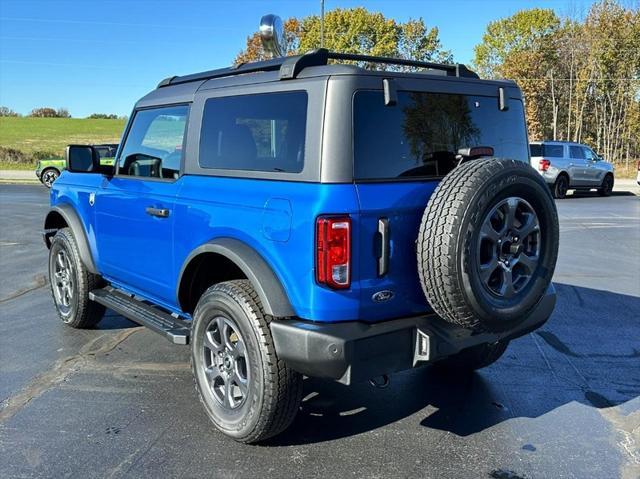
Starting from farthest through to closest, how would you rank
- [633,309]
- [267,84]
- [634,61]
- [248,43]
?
[248,43] < [634,61] < [633,309] < [267,84]

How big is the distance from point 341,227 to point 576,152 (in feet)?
64.1

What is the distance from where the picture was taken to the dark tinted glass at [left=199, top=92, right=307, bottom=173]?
3061 millimetres

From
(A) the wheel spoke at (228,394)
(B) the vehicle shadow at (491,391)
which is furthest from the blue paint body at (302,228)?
(B) the vehicle shadow at (491,391)

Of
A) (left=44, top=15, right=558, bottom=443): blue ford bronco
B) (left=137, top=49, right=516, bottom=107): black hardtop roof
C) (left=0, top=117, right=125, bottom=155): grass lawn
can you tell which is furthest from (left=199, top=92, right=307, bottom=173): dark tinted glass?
(left=0, top=117, right=125, bottom=155): grass lawn

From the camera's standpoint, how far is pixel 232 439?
334 centimetres

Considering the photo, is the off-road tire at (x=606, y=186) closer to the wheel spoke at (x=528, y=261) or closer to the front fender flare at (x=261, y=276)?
the wheel spoke at (x=528, y=261)

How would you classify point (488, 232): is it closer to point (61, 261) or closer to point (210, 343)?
point (210, 343)

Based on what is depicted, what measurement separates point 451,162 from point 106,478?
96.7 inches

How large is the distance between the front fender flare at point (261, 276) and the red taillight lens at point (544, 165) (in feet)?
59.0

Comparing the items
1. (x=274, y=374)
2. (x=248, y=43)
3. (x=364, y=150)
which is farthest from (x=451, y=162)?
(x=248, y=43)

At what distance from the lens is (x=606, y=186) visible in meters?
21.2

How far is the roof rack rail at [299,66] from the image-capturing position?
3.13 m

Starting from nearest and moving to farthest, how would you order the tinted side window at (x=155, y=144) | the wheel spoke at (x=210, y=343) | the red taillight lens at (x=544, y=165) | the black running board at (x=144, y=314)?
1. the wheel spoke at (x=210, y=343)
2. the black running board at (x=144, y=314)
3. the tinted side window at (x=155, y=144)
4. the red taillight lens at (x=544, y=165)

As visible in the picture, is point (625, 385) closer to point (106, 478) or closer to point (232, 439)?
point (232, 439)
